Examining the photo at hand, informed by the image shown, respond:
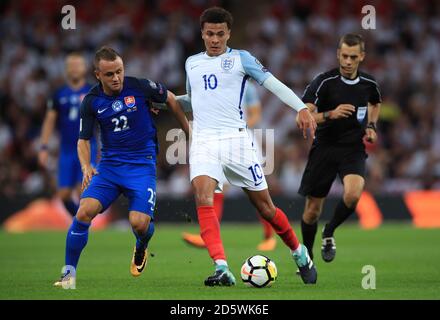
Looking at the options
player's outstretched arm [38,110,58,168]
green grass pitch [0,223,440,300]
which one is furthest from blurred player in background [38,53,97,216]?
green grass pitch [0,223,440,300]

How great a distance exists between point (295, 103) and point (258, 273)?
150 cm

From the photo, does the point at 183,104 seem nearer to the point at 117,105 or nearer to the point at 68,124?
the point at 117,105

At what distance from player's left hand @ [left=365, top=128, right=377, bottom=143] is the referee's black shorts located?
0.87 ft

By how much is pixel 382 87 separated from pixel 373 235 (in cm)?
555

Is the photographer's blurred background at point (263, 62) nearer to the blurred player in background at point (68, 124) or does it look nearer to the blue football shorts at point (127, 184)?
the blurred player in background at point (68, 124)

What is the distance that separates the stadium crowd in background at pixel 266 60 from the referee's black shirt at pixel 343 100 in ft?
27.3

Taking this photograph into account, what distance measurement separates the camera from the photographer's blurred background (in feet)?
63.2

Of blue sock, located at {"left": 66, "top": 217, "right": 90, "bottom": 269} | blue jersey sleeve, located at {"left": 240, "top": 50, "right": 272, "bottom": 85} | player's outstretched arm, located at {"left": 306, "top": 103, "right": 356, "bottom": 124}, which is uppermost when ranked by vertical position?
blue jersey sleeve, located at {"left": 240, "top": 50, "right": 272, "bottom": 85}

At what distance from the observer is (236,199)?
18.9 metres

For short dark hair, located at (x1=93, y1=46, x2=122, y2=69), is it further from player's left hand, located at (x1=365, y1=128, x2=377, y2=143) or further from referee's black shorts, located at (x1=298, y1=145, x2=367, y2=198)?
player's left hand, located at (x1=365, y1=128, x2=377, y2=143)

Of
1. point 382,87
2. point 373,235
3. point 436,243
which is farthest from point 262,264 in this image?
point 382,87

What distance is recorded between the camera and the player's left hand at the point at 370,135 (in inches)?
379

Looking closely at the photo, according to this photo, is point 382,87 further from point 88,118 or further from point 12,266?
point 88,118

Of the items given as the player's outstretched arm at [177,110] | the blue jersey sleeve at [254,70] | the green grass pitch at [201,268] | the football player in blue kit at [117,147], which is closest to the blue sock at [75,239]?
the football player in blue kit at [117,147]
